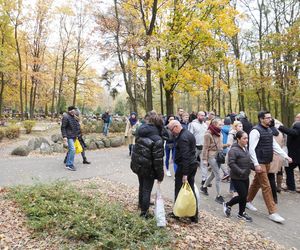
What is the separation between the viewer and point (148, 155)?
4.76 metres

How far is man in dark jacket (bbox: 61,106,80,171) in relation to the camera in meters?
8.79

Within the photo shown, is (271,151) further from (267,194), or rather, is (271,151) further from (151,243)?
(151,243)

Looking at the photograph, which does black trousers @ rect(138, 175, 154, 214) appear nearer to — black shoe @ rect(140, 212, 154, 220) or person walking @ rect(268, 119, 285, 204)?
black shoe @ rect(140, 212, 154, 220)

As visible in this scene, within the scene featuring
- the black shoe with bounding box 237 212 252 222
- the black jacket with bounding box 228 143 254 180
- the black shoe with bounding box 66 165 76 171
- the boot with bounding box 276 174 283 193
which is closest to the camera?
the black jacket with bounding box 228 143 254 180

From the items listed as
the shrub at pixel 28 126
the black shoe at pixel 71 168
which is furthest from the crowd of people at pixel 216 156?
the shrub at pixel 28 126

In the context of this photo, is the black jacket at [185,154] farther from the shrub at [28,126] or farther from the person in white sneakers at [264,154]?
the shrub at [28,126]

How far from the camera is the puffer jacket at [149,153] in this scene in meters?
4.75

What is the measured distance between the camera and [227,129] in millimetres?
9227

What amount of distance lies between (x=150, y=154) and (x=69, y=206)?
167cm

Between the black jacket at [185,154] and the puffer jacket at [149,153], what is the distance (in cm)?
44

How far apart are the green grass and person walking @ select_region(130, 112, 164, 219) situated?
0.51 m

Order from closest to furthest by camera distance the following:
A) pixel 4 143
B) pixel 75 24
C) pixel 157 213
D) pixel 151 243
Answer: pixel 151 243 < pixel 157 213 < pixel 4 143 < pixel 75 24

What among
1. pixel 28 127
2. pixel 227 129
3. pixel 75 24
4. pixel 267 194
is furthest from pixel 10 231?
pixel 75 24

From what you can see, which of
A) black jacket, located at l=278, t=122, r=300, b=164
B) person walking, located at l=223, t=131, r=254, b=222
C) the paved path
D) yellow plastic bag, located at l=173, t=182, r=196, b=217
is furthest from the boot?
yellow plastic bag, located at l=173, t=182, r=196, b=217
